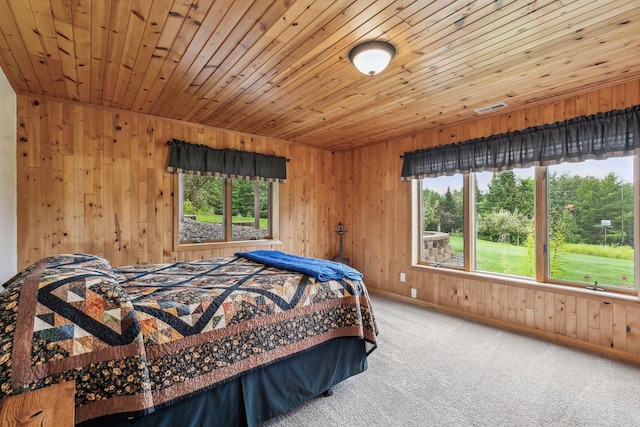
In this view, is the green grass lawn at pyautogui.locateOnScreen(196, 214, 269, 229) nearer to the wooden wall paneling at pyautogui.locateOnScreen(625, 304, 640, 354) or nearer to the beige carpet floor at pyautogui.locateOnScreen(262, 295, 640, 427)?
the beige carpet floor at pyautogui.locateOnScreen(262, 295, 640, 427)

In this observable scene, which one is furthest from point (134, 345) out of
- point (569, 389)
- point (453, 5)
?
point (569, 389)

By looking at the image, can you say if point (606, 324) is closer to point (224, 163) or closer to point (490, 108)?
point (490, 108)

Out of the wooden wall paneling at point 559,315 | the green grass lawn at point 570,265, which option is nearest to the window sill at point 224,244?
the green grass lawn at point 570,265

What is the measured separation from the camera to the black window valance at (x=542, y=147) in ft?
8.61

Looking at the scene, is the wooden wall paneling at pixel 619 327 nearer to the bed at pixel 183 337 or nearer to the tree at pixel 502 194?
A: the tree at pixel 502 194

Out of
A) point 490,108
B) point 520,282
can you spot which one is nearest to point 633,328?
point 520,282

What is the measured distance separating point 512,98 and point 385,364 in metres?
2.89

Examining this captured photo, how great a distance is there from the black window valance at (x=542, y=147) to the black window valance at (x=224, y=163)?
207 cm

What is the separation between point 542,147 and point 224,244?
3937mm

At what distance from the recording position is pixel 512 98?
298 centimetres

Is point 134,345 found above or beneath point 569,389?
above

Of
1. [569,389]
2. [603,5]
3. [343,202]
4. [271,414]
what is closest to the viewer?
[603,5]

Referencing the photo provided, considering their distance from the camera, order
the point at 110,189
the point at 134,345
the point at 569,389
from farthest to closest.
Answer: the point at 110,189 < the point at 569,389 < the point at 134,345

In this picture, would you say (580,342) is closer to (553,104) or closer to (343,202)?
Result: (553,104)
